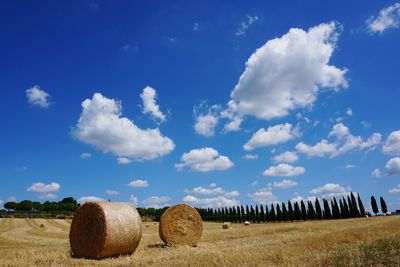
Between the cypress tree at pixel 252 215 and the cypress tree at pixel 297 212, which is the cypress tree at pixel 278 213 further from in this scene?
the cypress tree at pixel 252 215

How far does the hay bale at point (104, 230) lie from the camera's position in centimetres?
1380

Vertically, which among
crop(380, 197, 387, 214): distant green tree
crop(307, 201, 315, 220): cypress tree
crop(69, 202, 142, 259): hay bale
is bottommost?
crop(69, 202, 142, 259): hay bale

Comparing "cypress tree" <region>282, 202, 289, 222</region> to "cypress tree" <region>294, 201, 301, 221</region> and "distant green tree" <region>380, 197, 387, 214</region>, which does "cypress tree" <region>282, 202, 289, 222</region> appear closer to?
"cypress tree" <region>294, 201, 301, 221</region>

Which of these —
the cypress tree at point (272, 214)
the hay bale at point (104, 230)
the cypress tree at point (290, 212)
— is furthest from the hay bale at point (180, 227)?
the cypress tree at point (272, 214)

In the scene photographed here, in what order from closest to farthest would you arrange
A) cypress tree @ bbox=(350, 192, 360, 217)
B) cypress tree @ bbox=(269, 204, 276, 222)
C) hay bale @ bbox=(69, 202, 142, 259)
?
hay bale @ bbox=(69, 202, 142, 259)
cypress tree @ bbox=(350, 192, 360, 217)
cypress tree @ bbox=(269, 204, 276, 222)

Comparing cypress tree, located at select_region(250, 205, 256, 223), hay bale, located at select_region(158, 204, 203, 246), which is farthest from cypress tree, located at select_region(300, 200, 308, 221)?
hay bale, located at select_region(158, 204, 203, 246)

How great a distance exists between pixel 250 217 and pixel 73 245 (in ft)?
246

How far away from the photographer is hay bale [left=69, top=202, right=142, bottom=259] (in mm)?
13805

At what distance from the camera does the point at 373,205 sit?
7781 centimetres

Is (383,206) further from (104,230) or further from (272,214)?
(104,230)

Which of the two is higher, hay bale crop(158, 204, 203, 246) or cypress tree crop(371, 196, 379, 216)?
cypress tree crop(371, 196, 379, 216)

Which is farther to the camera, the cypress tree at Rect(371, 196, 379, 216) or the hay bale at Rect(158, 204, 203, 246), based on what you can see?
the cypress tree at Rect(371, 196, 379, 216)

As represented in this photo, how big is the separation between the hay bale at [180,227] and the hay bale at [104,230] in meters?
4.72

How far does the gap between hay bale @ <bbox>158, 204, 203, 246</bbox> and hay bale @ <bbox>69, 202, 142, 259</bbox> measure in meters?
4.72
